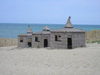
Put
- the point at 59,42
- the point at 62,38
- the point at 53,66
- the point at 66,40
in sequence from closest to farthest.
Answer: the point at 53,66 → the point at 66,40 → the point at 62,38 → the point at 59,42

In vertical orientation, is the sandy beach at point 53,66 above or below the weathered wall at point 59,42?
below

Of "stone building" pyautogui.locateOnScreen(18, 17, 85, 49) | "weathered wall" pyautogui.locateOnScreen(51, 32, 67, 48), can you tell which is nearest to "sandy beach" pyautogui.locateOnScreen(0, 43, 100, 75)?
"weathered wall" pyautogui.locateOnScreen(51, 32, 67, 48)

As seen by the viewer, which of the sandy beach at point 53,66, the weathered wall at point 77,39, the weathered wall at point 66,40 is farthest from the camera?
the weathered wall at point 77,39

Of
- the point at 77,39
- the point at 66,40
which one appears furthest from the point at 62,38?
the point at 77,39

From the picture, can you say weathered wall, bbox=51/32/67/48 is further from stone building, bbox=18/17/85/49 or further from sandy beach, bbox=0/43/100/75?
sandy beach, bbox=0/43/100/75

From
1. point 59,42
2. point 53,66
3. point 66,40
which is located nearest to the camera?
point 53,66

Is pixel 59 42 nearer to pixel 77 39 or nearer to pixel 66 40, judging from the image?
pixel 66 40

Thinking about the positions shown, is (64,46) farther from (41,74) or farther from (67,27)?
(41,74)

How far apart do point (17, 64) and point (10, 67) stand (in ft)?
3.13

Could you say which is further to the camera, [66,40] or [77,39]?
[77,39]

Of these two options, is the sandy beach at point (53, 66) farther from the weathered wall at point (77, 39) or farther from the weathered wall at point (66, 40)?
the weathered wall at point (77, 39)

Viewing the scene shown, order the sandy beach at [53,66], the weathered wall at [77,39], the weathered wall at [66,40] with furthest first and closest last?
1. the weathered wall at [77,39]
2. the weathered wall at [66,40]
3. the sandy beach at [53,66]

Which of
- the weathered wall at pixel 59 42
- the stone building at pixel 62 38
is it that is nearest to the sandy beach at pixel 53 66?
the weathered wall at pixel 59 42

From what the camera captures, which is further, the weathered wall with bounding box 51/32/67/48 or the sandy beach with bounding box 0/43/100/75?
the weathered wall with bounding box 51/32/67/48
